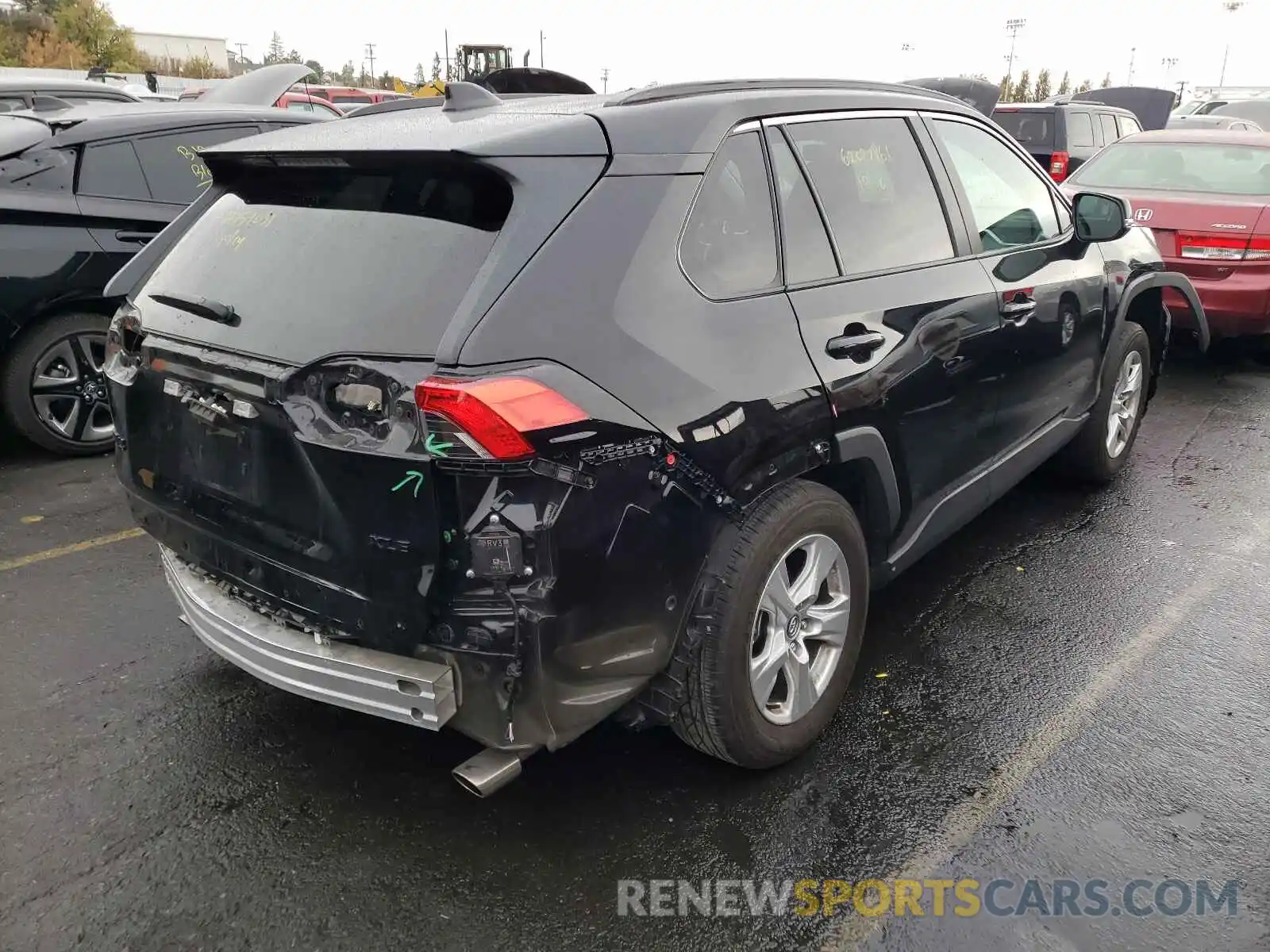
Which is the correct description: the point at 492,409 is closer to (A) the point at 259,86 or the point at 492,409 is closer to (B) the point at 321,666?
(B) the point at 321,666

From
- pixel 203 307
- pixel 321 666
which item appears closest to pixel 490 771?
pixel 321 666

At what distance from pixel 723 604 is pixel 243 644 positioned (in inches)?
48.2

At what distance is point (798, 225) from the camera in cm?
275

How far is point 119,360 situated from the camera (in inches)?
109

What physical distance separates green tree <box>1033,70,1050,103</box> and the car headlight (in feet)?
286

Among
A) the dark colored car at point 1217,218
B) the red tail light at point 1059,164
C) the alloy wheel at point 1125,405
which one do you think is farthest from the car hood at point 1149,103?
the alloy wheel at point 1125,405

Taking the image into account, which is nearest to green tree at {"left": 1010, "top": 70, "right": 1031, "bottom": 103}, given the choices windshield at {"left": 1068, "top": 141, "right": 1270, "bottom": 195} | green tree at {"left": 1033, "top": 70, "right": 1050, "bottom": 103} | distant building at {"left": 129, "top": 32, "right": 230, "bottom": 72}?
green tree at {"left": 1033, "top": 70, "right": 1050, "bottom": 103}

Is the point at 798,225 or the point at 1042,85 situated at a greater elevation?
the point at 1042,85

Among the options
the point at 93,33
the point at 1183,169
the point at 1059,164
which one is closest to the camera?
the point at 1183,169

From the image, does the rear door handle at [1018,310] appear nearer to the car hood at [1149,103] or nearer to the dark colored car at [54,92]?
the dark colored car at [54,92]

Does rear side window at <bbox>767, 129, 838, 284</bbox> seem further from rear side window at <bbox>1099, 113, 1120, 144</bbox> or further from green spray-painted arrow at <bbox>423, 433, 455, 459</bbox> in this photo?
rear side window at <bbox>1099, 113, 1120, 144</bbox>

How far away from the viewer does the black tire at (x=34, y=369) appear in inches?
198

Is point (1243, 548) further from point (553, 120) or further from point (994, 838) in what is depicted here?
point (553, 120)

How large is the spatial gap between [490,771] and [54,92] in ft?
29.5
